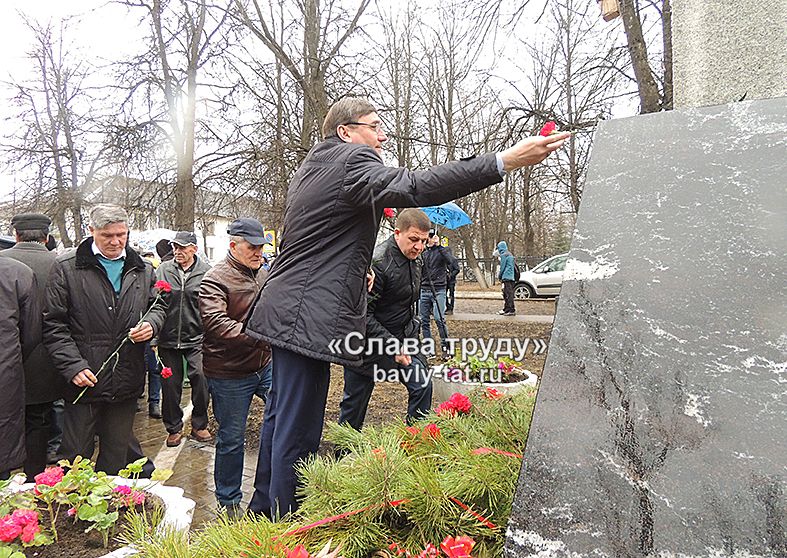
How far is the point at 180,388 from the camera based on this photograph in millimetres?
4512

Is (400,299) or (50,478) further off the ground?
(400,299)

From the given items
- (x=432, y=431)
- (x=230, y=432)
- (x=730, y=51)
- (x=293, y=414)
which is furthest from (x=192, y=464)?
(x=730, y=51)

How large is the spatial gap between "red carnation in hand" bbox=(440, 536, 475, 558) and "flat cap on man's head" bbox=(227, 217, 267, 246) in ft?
8.29

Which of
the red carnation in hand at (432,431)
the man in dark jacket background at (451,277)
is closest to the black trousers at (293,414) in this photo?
the red carnation in hand at (432,431)

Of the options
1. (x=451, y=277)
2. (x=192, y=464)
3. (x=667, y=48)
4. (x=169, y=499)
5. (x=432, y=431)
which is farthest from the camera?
(x=451, y=277)

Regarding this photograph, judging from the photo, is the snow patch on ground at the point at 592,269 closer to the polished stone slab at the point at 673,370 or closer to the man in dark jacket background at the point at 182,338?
the polished stone slab at the point at 673,370

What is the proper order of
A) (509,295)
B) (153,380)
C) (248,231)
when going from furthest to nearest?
(509,295) < (153,380) < (248,231)

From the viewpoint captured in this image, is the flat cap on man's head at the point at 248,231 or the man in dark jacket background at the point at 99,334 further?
the flat cap on man's head at the point at 248,231

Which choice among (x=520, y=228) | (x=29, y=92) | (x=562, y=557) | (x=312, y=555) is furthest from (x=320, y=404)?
(x=520, y=228)

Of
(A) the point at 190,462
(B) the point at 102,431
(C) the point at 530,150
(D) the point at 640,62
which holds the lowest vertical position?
(A) the point at 190,462

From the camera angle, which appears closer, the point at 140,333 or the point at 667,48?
the point at 140,333

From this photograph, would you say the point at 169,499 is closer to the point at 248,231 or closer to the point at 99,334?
the point at 99,334

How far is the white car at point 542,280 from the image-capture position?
17.6 meters

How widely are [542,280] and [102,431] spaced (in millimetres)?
16351
